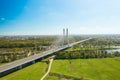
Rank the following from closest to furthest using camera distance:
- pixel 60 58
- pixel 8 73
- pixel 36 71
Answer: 1. pixel 8 73
2. pixel 36 71
3. pixel 60 58

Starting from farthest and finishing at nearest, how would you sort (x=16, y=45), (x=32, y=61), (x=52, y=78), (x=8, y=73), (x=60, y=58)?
(x=16, y=45) < (x=60, y=58) < (x=32, y=61) < (x=8, y=73) < (x=52, y=78)

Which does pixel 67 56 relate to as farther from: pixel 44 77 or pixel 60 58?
pixel 44 77

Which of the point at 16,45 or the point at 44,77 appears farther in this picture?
the point at 16,45

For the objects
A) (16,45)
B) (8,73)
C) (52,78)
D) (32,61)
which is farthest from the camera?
(16,45)

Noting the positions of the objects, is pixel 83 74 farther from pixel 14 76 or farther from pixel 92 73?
pixel 14 76

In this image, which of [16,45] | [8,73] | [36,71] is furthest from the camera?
[16,45]

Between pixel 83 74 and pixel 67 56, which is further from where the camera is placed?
pixel 67 56

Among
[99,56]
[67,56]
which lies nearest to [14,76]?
[67,56]

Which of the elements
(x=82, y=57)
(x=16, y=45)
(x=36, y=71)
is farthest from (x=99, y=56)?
(x=16, y=45)
